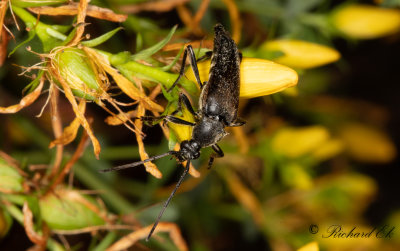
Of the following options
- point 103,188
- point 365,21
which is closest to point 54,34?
point 103,188

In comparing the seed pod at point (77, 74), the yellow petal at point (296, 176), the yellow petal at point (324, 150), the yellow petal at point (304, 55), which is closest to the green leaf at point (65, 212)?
the seed pod at point (77, 74)

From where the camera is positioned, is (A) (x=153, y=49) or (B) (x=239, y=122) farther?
(B) (x=239, y=122)

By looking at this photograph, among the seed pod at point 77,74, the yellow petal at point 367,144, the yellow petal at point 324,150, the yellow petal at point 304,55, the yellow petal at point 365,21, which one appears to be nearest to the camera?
the seed pod at point 77,74

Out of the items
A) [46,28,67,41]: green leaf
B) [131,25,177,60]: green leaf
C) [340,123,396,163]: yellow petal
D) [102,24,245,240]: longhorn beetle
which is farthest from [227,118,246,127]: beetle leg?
[340,123,396,163]: yellow petal

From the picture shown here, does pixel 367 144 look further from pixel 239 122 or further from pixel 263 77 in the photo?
pixel 263 77

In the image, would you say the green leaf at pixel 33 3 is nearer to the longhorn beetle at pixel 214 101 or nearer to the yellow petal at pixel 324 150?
the longhorn beetle at pixel 214 101

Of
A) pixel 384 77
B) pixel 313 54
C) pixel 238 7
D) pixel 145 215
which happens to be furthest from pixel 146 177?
pixel 384 77
